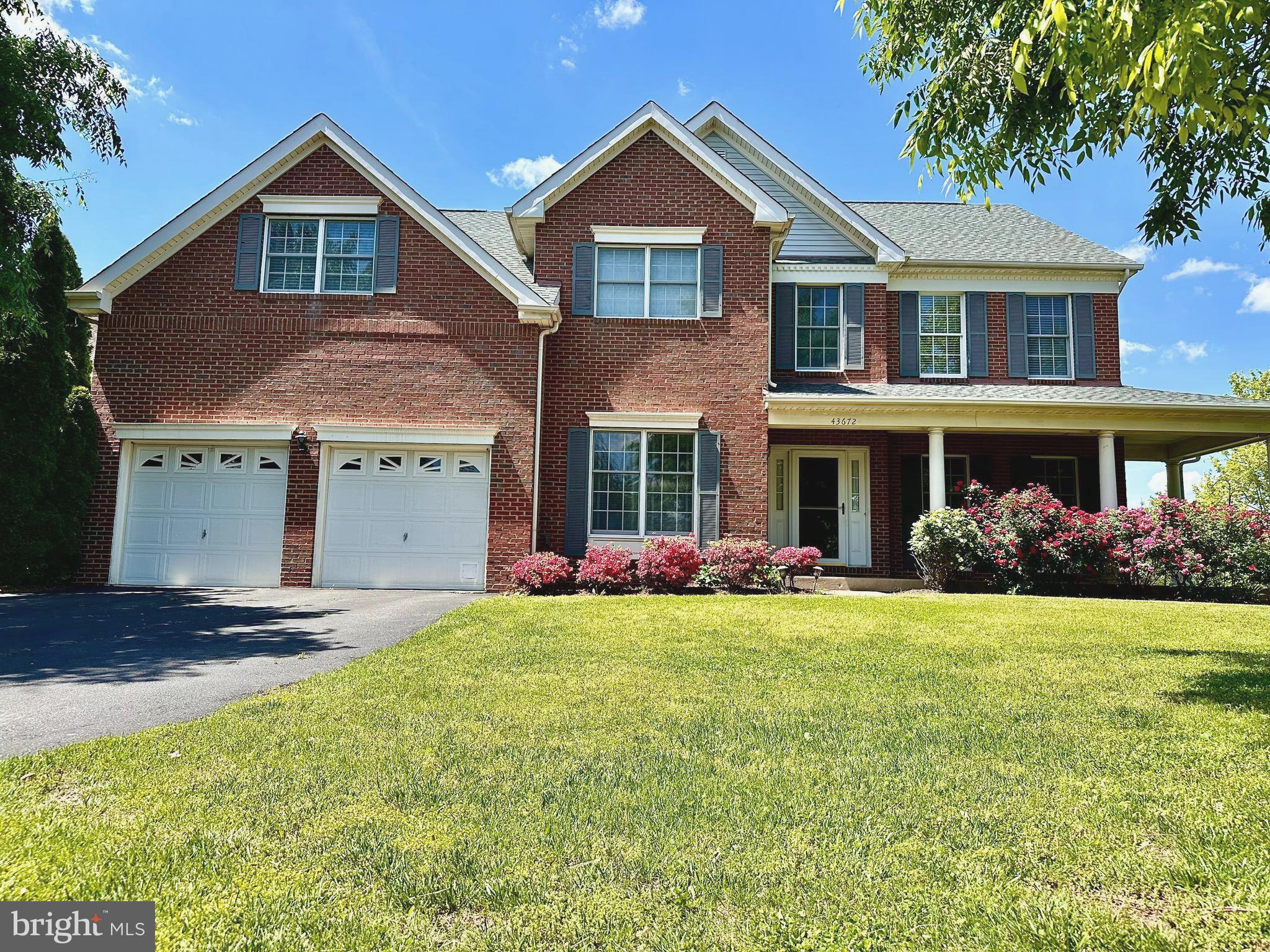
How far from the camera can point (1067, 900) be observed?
8.47 feet

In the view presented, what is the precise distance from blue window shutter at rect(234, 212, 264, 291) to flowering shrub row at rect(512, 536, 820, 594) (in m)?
6.70

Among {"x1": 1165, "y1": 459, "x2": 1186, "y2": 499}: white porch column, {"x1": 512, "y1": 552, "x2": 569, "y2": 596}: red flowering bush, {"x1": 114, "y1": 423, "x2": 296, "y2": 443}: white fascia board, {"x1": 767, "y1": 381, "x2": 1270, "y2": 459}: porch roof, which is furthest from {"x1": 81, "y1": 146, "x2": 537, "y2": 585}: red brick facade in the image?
{"x1": 1165, "y1": 459, "x2": 1186, "y2": 499}: white porch column

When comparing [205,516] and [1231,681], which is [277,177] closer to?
[205,516]

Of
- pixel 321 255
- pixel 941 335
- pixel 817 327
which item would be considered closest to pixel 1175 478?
pixel 941 335

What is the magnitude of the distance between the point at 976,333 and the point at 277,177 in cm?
1370

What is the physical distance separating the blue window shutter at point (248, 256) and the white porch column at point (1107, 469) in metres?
15.4

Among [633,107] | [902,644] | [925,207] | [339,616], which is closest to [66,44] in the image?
[633,107]

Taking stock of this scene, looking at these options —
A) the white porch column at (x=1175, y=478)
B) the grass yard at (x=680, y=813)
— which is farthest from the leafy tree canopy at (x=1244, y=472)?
the grass yard at (x=680, y=813)

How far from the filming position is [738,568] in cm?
1209

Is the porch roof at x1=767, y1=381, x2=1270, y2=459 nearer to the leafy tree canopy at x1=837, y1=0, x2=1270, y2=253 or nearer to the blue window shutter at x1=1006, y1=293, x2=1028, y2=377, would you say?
the blue window shutter at x1=1006, y1=293, x2=1028, y2=377

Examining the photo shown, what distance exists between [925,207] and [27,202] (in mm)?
18233

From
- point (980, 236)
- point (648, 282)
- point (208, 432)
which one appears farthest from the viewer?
point (980, 236)

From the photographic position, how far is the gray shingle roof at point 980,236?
15.5 meters

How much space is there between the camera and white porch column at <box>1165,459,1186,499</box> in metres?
16.9
